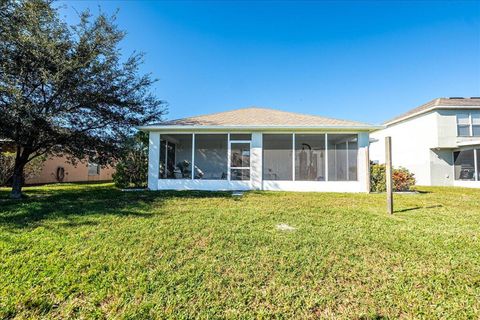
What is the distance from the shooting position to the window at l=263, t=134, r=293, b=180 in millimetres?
11070

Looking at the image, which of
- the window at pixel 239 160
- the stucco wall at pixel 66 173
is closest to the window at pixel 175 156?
the window at pixel 239 160

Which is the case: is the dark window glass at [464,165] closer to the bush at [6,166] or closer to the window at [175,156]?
the window at [175,156]

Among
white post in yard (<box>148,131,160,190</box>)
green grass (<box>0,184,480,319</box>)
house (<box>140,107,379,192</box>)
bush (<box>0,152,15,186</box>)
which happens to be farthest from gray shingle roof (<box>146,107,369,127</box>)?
bush (<box>0,152,15,186</box>)

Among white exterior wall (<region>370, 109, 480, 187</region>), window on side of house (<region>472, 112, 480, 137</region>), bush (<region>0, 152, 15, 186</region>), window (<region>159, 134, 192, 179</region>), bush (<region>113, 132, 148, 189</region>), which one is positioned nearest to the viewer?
window (<region>159, 134, 192, 179</region>)

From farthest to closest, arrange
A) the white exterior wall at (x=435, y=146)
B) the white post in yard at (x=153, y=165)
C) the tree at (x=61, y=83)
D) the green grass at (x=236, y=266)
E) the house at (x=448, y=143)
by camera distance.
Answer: the white exterior wall at (x=435, y=146), the house at (x=448, y=143), the white post in yard at (x=153, y=165), the tree at (x=61, y=83), the green grass at (x=236, y=266)

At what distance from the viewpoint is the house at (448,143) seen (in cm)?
1591

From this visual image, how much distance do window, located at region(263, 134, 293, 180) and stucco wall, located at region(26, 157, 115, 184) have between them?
12584 mm

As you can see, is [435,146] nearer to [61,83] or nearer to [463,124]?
[463,124]

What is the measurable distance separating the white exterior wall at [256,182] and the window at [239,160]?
200 mm

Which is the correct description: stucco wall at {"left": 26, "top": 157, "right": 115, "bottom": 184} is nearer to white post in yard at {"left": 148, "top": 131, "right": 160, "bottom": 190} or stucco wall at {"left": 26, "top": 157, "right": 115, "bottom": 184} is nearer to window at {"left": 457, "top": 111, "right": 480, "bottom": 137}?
white post in yard at {"left": 148, "top": 131, "right": 160, "bottom": 190}

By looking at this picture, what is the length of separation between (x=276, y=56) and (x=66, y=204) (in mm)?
14220

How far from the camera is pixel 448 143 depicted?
637 inches

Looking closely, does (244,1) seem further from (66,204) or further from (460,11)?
(66,204)

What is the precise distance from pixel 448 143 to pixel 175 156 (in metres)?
17.6
